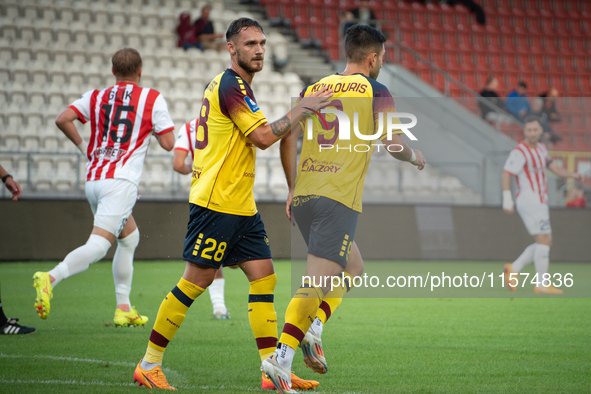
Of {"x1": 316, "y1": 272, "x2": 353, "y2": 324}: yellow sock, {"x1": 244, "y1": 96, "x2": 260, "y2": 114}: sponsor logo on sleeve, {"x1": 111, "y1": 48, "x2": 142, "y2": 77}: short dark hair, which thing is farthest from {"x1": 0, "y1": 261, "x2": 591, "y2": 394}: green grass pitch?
{"x1": 111, "y1": 48, "x2": 142, "y2": 77}: short dark hair

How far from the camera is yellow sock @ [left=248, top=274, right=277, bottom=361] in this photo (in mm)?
3643

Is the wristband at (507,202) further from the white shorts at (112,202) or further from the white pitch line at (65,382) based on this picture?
the white pitch line at (65,382)

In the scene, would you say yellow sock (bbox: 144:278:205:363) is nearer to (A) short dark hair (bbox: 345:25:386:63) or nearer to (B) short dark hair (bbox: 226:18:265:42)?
(B) short dark hair (bbox: 226:18:265:42)

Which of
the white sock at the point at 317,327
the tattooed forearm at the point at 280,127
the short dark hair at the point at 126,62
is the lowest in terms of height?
the white sock at the point at 317,327

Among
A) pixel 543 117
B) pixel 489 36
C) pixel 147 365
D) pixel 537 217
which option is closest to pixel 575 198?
pixel 543 117

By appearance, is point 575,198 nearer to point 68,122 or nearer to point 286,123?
point 68,122

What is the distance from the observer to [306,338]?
366cm

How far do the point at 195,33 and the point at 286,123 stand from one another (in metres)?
11.5

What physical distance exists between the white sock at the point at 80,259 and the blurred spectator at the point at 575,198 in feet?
29.6

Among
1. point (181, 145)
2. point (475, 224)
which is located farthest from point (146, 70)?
point (181, 145)

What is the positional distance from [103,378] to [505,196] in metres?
5.83

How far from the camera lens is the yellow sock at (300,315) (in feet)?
11.3

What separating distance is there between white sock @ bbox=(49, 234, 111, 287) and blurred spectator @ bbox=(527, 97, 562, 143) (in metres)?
8.36

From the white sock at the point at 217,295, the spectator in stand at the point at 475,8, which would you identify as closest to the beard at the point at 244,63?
the white sock at the point at 217,295
